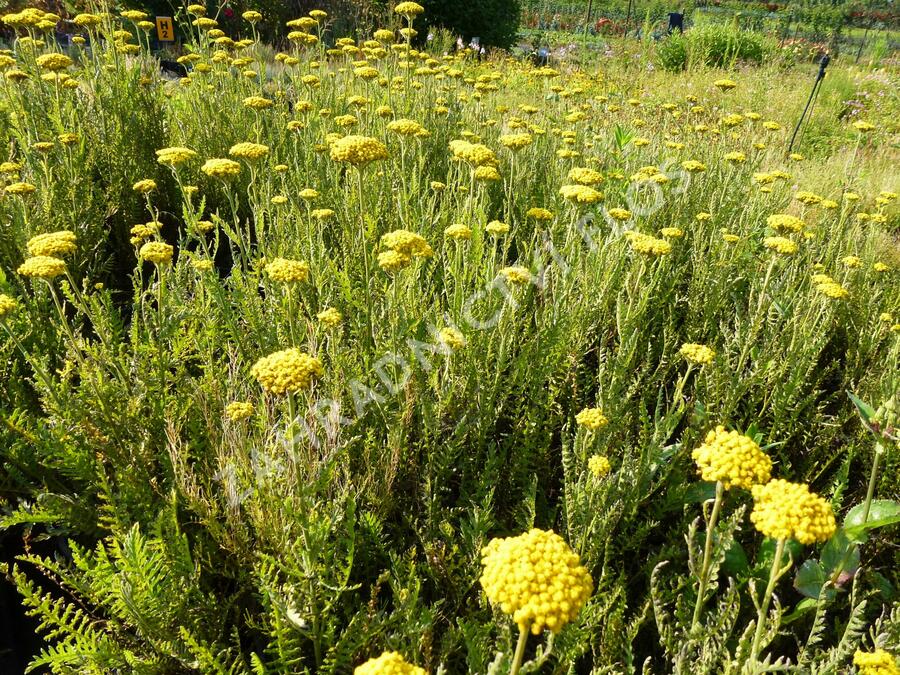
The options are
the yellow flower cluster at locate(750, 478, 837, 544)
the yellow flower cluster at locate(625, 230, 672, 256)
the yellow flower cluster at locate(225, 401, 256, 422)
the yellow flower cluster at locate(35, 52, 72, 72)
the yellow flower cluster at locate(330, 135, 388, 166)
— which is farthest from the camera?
the yellow flower cluster at locate(35, 52, 72, 72)

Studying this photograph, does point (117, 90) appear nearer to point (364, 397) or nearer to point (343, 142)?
point (343, 142)

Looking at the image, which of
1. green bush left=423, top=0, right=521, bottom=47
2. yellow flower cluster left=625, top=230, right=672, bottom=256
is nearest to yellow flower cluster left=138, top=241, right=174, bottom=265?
yellow flower cluster left=625, top=230, right=672, bottom=256

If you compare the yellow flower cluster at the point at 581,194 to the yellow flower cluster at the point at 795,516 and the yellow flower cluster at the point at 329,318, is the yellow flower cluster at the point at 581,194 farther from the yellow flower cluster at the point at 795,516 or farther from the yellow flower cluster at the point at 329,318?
the yellow flower cluster at the point at 795,516

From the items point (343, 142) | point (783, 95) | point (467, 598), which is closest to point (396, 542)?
point (467, 598)

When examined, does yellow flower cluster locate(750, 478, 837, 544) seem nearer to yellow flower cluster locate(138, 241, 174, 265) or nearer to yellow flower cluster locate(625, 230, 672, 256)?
yellow flower cluster locate(625, 230, 672, 256)

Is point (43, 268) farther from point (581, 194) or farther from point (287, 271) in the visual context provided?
point (581, 194)

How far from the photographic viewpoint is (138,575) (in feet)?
4.38

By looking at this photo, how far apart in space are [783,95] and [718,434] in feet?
28.0

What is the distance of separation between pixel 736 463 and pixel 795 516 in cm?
15

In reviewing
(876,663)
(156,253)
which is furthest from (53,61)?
(876,663)

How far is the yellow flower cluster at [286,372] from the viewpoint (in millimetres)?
1302

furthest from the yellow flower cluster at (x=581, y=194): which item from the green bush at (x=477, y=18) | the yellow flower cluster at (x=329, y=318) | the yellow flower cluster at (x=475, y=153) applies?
the green bush at (x=477, y=18)

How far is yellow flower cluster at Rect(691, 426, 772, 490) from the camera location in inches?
47.6

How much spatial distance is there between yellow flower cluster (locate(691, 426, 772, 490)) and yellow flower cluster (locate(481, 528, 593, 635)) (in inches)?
19.1
